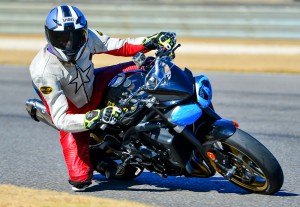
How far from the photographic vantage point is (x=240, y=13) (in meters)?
18.7

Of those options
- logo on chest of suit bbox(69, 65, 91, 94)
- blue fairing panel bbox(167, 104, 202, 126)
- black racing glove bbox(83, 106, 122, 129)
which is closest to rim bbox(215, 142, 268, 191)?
blue fairing panel bbox(167, 104, 202, 126)

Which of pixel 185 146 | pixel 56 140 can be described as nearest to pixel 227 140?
pixel 185 146

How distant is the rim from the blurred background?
10.9m

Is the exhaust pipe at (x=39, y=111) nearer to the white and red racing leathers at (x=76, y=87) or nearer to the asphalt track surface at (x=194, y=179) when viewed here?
the white and red racing leathers at (x=76, y=87)

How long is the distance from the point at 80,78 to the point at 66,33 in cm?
49

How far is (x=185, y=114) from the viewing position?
588 cm

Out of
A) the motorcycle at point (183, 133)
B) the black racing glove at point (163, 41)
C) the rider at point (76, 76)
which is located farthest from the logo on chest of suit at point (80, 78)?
the black racing glove at point (163, 41)

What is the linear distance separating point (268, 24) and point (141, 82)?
42.0 ft

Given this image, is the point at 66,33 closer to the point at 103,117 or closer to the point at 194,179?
→ the point at 103,117

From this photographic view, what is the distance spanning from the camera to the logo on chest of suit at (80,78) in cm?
657

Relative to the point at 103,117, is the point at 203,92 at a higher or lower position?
higher

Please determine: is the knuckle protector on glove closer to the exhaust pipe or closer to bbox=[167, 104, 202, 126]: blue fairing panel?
bbox=[167, 104, 202, 126]: blue fairing panel

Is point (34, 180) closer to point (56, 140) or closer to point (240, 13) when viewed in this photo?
point (56, 140)

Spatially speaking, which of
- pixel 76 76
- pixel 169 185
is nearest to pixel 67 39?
pixel 76 76
